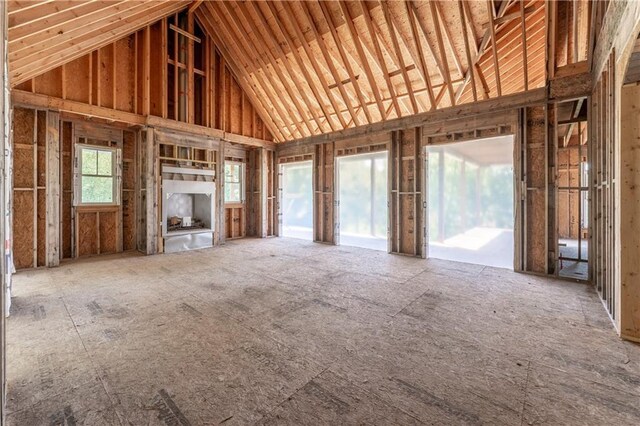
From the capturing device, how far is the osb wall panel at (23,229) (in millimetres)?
5641

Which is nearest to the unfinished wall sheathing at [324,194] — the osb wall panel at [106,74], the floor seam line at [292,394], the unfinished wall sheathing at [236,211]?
the unfinished wall sheathing at [236,211]

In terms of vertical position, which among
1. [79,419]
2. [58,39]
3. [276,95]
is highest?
[276,95]

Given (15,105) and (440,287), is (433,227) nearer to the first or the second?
(440,287)

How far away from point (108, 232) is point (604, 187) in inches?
400

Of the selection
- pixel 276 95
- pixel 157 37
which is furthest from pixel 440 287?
pixel 157 37

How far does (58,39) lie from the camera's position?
4.67 metres

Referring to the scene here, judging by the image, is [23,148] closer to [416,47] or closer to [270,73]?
[270,73]

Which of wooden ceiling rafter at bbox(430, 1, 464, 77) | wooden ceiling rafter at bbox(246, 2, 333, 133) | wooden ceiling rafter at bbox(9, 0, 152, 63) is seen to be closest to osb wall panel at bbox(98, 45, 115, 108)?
wooden ceiling rafter at bbox(9, 0, 152, 63)

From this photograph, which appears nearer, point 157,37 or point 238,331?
point 238,331

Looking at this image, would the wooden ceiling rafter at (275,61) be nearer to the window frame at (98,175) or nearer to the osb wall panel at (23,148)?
the window frame at (98,175)

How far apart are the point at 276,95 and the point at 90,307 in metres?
7.26

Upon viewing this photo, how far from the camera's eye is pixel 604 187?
3848mm

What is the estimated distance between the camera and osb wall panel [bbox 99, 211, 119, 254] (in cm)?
722

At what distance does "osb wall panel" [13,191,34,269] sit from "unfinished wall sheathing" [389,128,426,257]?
808 cm
